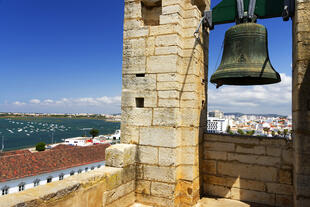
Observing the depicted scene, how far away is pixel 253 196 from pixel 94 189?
248 cm

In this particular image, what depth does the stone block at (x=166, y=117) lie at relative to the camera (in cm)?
351

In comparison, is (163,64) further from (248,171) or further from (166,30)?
(248,171)

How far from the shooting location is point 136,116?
3.76m

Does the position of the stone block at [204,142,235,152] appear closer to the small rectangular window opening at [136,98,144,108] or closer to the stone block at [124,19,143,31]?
the small rectangular window opening at [136,98,144,108]

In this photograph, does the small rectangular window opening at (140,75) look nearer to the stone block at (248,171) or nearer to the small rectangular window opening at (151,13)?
the small rectangular window opening at (151,13)

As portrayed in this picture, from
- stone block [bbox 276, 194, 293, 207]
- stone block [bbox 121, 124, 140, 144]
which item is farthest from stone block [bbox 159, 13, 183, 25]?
stone block [bbox 276, 194, 293, 207]

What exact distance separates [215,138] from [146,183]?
1.38 m

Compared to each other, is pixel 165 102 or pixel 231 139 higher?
pixel 165 102

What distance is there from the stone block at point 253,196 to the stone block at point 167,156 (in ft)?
3.96

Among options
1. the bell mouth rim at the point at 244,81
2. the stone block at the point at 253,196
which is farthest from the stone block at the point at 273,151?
the bell mouth rim at the point at 244,81

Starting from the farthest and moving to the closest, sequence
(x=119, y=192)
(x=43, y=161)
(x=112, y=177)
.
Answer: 1. (x=43, y=161)
2. (x=119, y=192)
3. (x=112, y=177)

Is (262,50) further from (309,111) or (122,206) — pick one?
(122,206)

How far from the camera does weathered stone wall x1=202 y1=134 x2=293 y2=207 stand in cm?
350

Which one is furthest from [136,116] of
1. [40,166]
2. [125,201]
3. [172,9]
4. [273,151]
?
[40,166]
